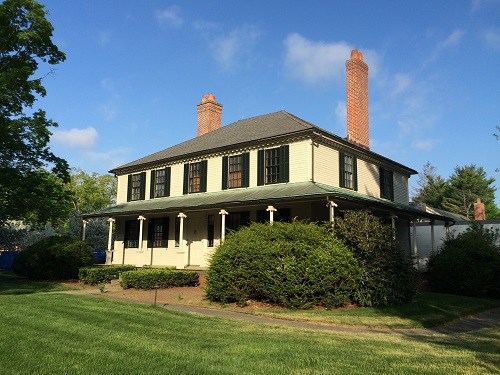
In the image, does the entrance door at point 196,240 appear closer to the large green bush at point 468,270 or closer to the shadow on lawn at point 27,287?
the shadow on lawn at point 27,287

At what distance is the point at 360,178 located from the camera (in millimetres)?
22281

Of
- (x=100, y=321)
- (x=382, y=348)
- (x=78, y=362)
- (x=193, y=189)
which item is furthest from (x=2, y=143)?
(x=382, y=348)

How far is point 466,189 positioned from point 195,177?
170 feet

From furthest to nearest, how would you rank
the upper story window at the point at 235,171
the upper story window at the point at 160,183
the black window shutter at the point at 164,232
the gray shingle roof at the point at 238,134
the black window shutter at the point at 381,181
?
the upper story window at the point at 160,183 → the black window shutter at the point at 164,232 → the black window shutter at the point at 381,181 → the upper story window at the point at 235,171 → the gray shingle roof at the point at 238,134

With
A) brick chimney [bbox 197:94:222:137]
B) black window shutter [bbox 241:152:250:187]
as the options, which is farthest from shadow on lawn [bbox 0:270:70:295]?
brick chimney [bbox 197:94:222:137]

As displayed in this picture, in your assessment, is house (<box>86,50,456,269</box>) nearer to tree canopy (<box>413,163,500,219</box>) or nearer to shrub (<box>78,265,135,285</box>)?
shrub (<box>78,265,135,285</box>)

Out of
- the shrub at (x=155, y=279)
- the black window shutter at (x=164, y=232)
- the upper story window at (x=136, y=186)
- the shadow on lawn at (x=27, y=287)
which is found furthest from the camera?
the upper story window at (x=136, y=186)

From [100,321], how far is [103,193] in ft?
185

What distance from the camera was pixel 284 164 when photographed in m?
19.8

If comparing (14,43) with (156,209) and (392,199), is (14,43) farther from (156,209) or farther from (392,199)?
(392,199)

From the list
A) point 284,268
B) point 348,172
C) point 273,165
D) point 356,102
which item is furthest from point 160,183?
point 284,268

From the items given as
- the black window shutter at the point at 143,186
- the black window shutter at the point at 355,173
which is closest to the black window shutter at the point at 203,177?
the black window shutter at the point at 143,186

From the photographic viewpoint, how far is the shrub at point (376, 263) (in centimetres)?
1316

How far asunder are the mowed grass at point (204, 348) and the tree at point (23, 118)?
1167 centimetres
